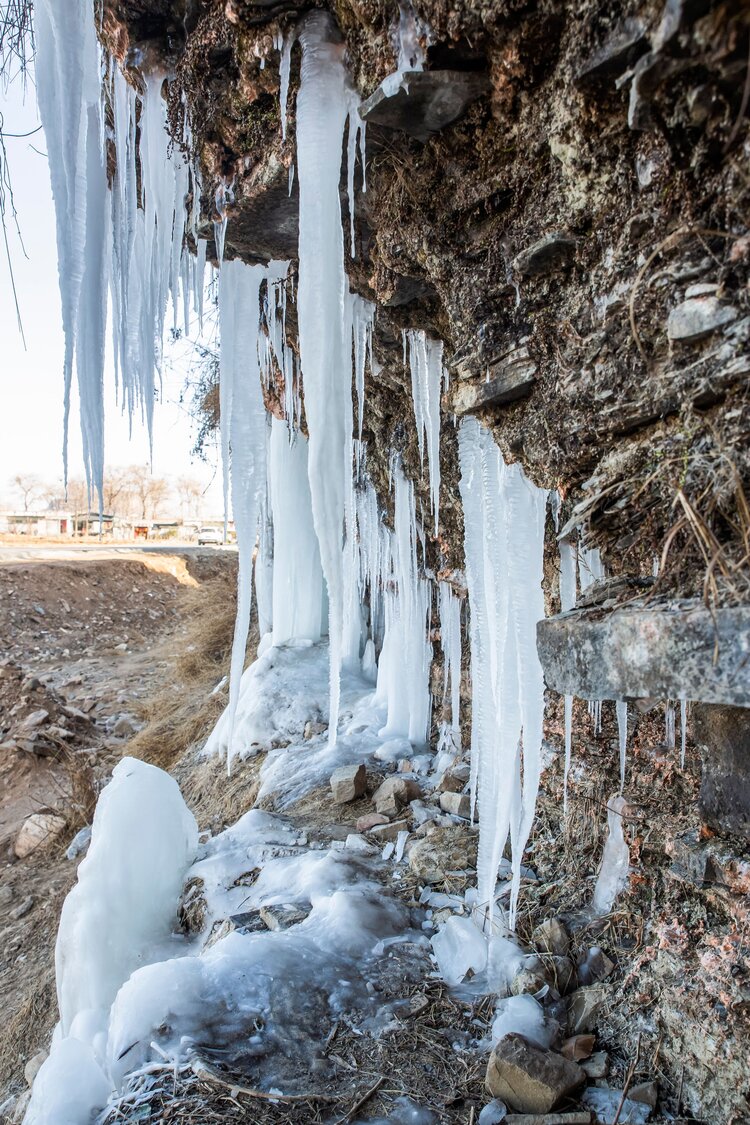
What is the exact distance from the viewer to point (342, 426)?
2.76 metres

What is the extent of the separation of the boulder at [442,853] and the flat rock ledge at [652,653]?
1.94 m

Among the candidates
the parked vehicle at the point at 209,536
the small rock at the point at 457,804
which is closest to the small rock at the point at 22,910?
the small rock at the point at 457,804

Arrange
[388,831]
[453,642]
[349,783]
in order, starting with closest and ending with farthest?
[388,831] → [349,783] → [453,642]

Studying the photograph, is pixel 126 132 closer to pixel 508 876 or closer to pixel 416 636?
pixel 416 636

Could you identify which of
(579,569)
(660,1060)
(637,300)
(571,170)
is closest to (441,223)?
(571,170)

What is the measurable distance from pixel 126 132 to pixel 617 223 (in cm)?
237

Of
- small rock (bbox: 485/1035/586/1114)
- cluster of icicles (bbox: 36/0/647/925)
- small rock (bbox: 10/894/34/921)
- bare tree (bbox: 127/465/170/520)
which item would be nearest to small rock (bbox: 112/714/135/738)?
small rock (bbox: 10/894/34/921)

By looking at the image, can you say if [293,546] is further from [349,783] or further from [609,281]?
[609,281]

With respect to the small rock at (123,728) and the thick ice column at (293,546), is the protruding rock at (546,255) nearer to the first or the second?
the thick ice column at (293,546)

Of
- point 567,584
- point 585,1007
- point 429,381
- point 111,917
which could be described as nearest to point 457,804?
Answer: point 585,1007

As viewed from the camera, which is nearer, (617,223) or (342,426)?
(617,223)

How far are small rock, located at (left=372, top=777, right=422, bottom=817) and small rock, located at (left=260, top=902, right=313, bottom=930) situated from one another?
3.37 ft

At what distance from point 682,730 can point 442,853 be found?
157cm

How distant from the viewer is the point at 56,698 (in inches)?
355
